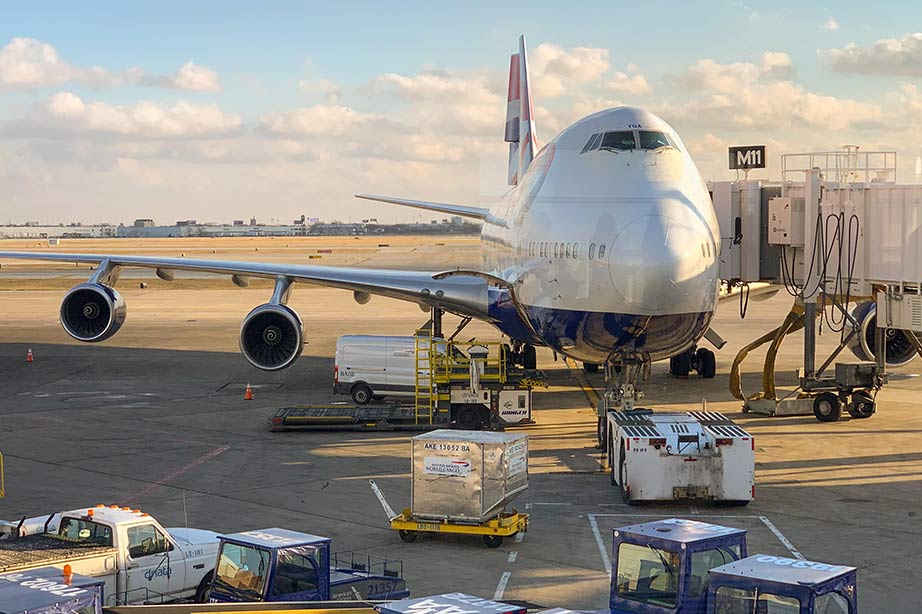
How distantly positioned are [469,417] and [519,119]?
712 inches

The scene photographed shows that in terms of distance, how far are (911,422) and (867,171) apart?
6.07 meters

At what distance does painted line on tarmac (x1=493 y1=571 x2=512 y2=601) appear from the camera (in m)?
14.5

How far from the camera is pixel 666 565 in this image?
1214cm

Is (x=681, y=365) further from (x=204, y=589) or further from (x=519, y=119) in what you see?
(x=204, y=589)

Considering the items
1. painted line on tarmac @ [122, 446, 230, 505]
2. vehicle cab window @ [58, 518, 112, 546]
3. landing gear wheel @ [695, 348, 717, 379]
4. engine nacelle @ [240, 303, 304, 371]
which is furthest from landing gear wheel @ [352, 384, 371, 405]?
vehicle cab window @ [58, 518, 112, 546]

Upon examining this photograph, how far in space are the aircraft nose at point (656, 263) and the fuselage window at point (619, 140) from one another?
2.33 m

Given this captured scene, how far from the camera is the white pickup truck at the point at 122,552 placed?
1334 cm

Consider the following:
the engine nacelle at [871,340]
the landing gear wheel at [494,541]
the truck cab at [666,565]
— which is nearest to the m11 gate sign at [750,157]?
the engine nacelle at [871,340]

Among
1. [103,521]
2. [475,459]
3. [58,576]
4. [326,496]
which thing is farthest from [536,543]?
[58,576]

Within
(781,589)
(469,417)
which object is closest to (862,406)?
(469,417)

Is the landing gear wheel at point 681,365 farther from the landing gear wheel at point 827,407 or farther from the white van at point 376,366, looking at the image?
the white van at point 376,366

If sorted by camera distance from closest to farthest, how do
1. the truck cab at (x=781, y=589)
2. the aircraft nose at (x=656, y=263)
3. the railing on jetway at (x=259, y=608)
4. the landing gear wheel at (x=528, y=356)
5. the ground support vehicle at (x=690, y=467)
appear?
the truck cab at (x=781, y=589) → the railing on jetway at (x=259, y=608) → the ground support vehicle at (x=690, y=467) → the aircraft nose at (x=656, y=263) → the landing gear wheel at (x=528, y=356)

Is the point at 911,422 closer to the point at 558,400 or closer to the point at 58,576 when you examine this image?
the point at 558,400

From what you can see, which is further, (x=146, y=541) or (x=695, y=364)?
(x=695, y=364)
